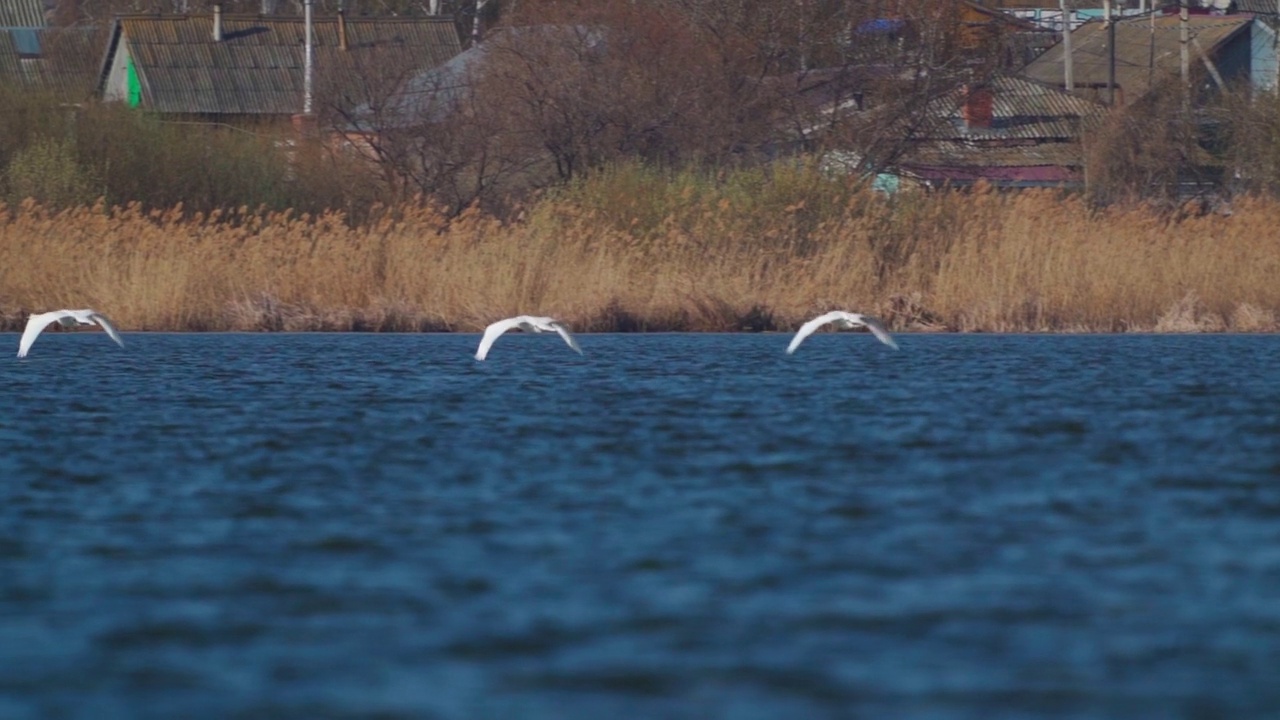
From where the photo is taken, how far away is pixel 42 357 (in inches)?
776

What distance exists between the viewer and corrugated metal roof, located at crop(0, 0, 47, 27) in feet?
203

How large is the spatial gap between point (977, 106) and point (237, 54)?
62.9ft

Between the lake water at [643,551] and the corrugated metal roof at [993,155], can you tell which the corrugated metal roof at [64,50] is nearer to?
the corrugated metal roof at [993,155]

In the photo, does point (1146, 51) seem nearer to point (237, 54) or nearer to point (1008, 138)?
point (1008, 138)

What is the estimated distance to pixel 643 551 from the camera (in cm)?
834

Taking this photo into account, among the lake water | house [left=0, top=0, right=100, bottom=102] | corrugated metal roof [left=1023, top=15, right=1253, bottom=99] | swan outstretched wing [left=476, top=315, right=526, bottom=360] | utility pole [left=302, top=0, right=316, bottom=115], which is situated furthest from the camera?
house [left=0, top=0, right=100, bottom=102]

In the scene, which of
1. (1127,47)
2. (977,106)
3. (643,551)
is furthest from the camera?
(1127,47)

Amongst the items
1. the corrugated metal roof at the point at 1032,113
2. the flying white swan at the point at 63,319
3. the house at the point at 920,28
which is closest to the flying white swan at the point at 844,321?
the flying white swan at the point at 63,319

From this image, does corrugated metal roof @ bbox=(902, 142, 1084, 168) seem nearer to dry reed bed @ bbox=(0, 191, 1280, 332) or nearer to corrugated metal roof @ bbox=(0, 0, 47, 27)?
dry reed bed @ bbox=(0, 191, 1280, 332)

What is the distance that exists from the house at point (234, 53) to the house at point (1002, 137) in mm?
12180

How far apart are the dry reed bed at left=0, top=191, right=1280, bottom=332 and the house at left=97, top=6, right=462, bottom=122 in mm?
22828

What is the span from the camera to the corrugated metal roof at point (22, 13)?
61812mm

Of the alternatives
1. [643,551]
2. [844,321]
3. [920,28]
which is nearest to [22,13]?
[920,28]

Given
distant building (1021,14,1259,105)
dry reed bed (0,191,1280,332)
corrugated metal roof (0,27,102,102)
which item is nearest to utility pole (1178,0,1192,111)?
distant building (1021,14,1259,105)
